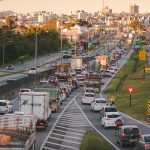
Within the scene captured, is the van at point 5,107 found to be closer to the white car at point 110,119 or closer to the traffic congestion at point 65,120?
the traffic congestion at point 65,120

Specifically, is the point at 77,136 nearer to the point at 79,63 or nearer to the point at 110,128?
the point at 110,128

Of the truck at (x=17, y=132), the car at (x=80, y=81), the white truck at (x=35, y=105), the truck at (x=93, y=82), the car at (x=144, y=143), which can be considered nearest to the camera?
Result: the truck at (x=17, y=132)

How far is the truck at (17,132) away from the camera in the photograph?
23.4 meters

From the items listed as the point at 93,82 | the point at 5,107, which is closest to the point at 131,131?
the point at 5,107

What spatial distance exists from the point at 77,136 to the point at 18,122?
6.80 m

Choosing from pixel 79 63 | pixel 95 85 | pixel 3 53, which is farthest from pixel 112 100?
pixel 3 53

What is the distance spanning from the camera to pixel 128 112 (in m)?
46.9

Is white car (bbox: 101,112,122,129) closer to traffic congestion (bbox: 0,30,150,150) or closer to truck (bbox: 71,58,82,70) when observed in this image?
traffic congestion (bbox: 0,30,150,150)

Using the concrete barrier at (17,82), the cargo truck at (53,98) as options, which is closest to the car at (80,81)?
the concrete barrier at (17,82)

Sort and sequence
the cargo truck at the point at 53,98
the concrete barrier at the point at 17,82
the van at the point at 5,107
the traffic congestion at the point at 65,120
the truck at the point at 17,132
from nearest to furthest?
1. the truck at the point at 17,132
2. the traffic congestion at the point at 65,120
3. the van at the point at 5,107
4. the cargo truck at the point at 53,98
5. the concrete barrier at the point at 17,82

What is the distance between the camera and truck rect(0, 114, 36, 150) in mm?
23425

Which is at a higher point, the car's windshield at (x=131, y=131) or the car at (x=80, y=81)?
the car's windshield at (x=131, y=131)

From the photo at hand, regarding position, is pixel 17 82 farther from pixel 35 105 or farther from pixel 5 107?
pixel 35 105

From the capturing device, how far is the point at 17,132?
87.6 feet
